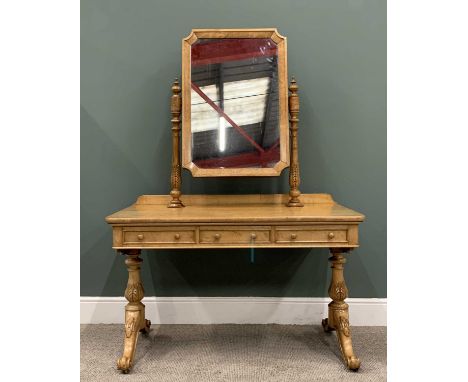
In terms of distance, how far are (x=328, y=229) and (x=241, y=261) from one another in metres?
0.89

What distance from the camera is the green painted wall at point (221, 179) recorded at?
301 cm

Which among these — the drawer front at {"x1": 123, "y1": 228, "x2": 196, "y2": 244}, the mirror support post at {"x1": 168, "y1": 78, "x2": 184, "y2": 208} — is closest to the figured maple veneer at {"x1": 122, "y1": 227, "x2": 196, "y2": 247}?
the drawer front at {"x1": 123, "y1": 228, "x2": 196, "y2": 244}

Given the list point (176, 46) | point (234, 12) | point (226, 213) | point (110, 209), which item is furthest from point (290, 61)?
point (110, 209)

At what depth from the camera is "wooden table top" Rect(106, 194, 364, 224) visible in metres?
2.36

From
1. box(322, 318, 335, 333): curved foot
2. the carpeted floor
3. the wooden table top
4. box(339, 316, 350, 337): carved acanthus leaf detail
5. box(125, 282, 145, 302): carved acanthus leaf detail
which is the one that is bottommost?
the carpeted floor

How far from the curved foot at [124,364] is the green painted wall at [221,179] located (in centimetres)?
71

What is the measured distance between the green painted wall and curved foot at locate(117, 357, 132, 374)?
→ 71cm

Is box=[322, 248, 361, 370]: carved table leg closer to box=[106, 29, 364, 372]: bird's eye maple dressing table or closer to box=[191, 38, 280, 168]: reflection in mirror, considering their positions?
box=[106, 29, 364, 372]: bird's eye maple dressing table

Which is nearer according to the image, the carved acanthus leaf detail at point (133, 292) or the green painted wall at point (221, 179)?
the carved acanthus leaf detail at point (133, 292)

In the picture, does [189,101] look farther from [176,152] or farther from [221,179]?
[221,179]

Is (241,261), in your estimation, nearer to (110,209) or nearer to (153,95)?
(110,209)

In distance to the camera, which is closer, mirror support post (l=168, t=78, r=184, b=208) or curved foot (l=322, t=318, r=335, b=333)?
mirror support post (l=168, t=78, r=184, b=208)

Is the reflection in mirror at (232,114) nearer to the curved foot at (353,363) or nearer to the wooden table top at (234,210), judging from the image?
the wooden table top at (234,210)

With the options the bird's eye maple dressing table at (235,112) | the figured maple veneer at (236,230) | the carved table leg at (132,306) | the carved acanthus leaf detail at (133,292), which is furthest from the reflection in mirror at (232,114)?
the carved acanthus leaf detail at (133,292)
